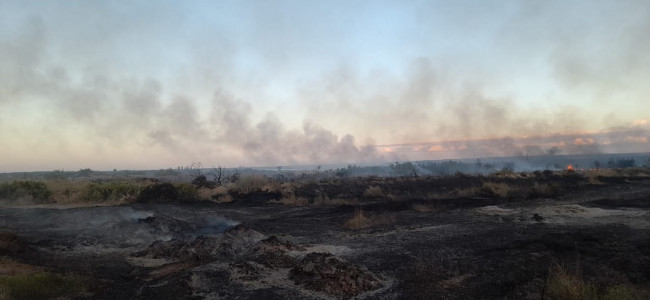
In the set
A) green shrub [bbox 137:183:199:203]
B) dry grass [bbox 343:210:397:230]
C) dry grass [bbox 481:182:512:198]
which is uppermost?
green shrub [bbox 137:183:199:203]

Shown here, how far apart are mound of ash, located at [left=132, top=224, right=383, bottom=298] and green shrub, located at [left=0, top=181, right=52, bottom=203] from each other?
21795 millimetres

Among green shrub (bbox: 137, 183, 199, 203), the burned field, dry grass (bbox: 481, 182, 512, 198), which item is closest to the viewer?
the burned field

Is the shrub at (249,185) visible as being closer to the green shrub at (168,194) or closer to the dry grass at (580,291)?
the green shrub at (168,194)

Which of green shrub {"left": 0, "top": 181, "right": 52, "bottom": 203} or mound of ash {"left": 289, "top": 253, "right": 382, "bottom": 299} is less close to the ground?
green shrub {"left": 0, "top": 181, "right": 52, "bottom": 203}

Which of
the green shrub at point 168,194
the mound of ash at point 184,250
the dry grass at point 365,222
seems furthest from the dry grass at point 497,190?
the mound of ash at point 184,250

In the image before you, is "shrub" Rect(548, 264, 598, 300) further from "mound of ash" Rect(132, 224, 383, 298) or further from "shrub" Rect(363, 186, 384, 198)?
"shrub" Rect(363, 186, 384, 198)

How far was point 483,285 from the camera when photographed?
753 cm

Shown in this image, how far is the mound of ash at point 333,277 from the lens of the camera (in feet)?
24.3

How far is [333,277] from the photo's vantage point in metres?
7.76

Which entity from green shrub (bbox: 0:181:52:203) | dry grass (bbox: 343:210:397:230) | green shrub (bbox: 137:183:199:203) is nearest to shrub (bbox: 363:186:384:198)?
green shrub (bbox: 137:183:199:203)

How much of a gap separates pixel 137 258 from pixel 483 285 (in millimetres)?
8504

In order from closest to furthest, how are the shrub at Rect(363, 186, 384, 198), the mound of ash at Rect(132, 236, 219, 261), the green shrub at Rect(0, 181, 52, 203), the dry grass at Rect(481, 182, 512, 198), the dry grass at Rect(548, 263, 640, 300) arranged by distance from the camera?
the dry grass at Rect(548, 263, 640, 300)
the mound of ash at Rect(132, 236, 219, 261)
the dry grass at Rect(481, 182, 512, 198)
the green shrub at Rect(0, 181, 52, 203)
the shrub at Rect(363, 186, 384, 198)

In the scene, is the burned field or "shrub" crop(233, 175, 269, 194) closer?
the burned field

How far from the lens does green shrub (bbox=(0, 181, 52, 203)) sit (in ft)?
89.3
